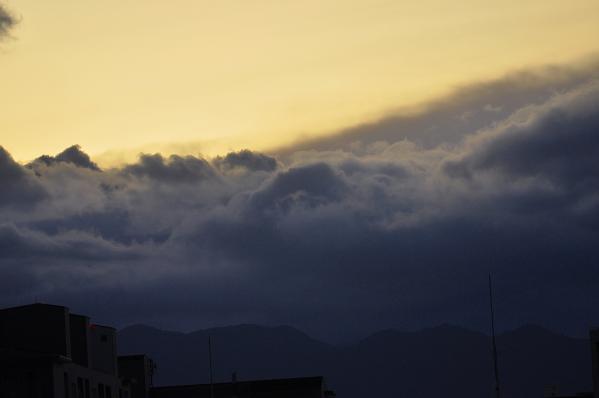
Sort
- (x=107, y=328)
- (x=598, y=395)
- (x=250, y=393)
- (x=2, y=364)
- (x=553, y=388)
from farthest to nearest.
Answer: (x=250, y=393) → (x=553, y=388) → (x=107, y=328) → (x=598, y=395) → (x=2, y=364)

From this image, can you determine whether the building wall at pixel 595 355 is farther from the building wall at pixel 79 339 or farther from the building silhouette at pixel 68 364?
the building wall at pixel 79 339

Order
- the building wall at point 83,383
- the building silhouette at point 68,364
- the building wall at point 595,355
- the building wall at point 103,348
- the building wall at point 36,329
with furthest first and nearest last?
the building wall at point 103,348
the building wall at point 595,355
the building wall at point 36,329
the building wall at point 83,383
the building silhouette at point 68,364

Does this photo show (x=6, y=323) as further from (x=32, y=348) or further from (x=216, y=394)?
(x=216, y=394)

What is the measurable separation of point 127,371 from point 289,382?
65.4ft

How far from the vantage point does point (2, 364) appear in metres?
106

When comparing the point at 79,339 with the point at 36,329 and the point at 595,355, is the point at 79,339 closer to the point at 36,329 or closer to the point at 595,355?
the point at 36,329

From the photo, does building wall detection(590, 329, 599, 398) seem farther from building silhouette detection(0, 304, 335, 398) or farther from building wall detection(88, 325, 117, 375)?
building wall detection(88, 325, 117, 375)

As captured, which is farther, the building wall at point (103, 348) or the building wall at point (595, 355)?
the building wall at point (103, 348)

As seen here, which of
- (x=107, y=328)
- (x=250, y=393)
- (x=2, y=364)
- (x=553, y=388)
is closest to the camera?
(x=2, y=364)

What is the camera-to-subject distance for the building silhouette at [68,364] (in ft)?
353

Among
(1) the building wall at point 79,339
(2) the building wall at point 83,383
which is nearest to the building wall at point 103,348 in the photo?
(2) the building wall at point 83,383

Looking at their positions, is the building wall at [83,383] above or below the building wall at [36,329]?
below

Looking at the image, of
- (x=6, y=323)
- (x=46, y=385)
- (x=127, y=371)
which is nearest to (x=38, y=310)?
(x=6, y=323)

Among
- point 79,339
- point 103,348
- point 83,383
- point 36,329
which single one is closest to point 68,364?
point 36,329
